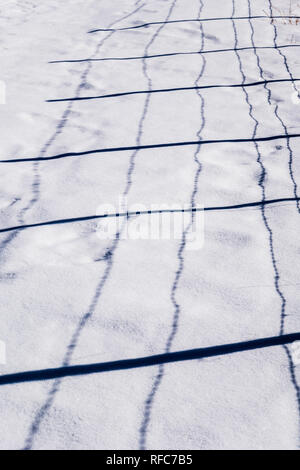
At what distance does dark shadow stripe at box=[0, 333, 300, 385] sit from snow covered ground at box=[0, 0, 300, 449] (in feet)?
0.09

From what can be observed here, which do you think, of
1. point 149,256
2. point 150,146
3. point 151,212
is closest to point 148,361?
point 149,256

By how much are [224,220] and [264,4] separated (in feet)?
15.6

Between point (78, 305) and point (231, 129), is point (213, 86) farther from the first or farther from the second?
point (78, 305)

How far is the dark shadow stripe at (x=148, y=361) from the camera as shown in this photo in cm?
180

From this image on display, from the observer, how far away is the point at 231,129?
138 inches

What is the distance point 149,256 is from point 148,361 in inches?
24.8

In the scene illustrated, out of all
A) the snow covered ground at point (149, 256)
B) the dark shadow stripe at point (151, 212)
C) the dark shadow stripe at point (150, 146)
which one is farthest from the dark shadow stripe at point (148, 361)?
the dark shadow stripe at point (150, 146)

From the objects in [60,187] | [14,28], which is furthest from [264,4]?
[60,187]

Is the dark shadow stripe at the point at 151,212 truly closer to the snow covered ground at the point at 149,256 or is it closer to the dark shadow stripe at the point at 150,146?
the snow covered ground at the point at 149,256

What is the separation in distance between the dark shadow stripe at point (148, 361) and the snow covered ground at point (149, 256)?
3cm

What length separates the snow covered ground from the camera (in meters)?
1.68

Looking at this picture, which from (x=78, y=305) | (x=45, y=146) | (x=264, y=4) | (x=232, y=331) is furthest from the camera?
(x=264, y=4)

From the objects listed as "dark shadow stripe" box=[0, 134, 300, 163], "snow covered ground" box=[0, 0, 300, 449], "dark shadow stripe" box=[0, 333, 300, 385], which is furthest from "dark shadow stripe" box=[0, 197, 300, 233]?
"dark shadow stripe" box=[0, 333, 300, 385]

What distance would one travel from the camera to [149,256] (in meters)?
2.39
